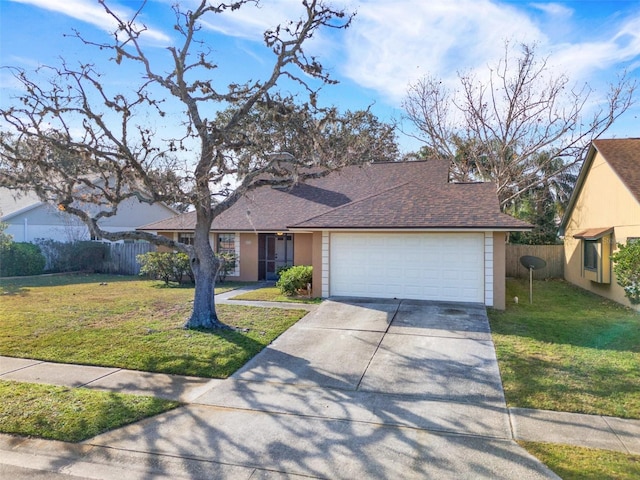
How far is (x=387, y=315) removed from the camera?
1070cm

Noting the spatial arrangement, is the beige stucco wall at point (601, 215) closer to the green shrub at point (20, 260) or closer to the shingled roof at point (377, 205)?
the shingled roof at point (377, 205)

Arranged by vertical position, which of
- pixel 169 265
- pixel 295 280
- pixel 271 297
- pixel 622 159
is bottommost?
pixel 271 297

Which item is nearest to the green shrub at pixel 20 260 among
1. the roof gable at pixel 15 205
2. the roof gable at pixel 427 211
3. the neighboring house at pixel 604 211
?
the roof gable at pixel 15 205

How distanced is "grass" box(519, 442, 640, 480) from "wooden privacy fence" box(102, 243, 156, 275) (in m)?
20.8

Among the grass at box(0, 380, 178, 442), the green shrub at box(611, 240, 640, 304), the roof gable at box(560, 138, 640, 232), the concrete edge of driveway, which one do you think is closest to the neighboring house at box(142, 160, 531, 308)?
the green shrub at box(611, 240, 640, 304)

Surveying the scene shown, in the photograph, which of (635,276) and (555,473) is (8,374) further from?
(635,276)

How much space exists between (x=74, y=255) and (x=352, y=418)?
854 inches

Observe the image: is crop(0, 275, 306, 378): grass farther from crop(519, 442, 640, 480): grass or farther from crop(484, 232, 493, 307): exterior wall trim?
crop(484, 232, 493, 307): exterior wall trim

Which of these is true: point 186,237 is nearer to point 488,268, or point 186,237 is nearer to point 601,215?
point 488,268

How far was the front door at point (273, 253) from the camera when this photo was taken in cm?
1786

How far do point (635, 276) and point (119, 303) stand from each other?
14115mm

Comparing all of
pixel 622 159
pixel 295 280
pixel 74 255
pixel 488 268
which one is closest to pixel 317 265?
pixel 295 280

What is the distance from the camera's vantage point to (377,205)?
13859 millimetres

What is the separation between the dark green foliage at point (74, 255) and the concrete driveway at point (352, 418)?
1796 cm
